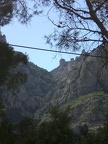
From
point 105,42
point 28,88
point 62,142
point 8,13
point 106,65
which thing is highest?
point 28,88

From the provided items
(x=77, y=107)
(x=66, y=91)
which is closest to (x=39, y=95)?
(x=66, y=91)

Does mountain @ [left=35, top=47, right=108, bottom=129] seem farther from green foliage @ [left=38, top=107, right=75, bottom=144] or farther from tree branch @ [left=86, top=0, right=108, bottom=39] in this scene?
tree branch @ [left=86, top=0, right=108, bottom=39]

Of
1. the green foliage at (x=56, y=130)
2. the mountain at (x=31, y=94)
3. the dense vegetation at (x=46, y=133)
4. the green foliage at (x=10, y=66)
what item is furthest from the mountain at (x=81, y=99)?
the green foliage at (x=10, y=66)

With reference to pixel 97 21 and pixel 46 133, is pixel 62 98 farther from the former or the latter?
pixel 97 21

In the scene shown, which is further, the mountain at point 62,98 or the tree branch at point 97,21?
the mountain at point 62,98

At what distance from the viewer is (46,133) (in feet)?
38.2

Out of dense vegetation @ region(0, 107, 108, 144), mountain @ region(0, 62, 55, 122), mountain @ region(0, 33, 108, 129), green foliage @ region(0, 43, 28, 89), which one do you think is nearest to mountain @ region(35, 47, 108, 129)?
mountain @ region(0, 33, 108, 129)

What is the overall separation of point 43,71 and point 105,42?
371 ft

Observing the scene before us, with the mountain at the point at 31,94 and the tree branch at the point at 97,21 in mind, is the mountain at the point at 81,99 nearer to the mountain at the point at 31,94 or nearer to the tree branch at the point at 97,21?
the mountain at the point at 31,94

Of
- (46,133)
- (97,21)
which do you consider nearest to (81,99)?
(46,133)

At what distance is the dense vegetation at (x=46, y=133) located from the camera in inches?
427

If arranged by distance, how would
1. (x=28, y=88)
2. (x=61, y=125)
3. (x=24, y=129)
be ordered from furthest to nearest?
(x=28, y=88)
(x=61, y=125)
(x=24, y=129)

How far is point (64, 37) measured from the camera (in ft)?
29.7

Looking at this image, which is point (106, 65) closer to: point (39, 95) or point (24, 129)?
point (24, 129)
